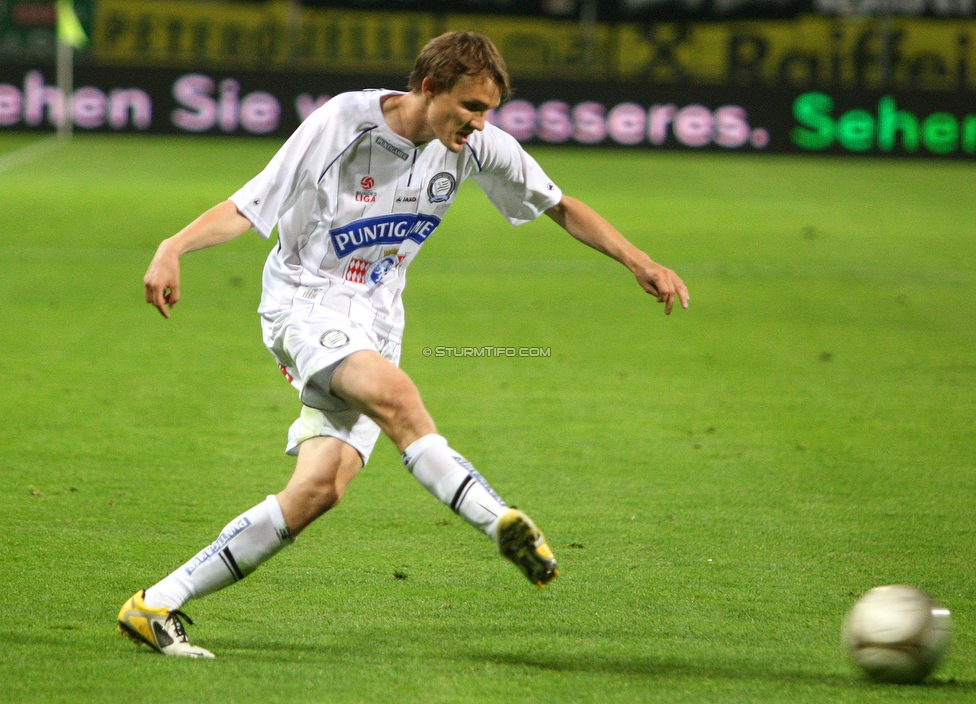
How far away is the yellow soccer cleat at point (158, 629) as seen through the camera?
400 centimetres

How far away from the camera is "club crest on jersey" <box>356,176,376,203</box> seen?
4.19m

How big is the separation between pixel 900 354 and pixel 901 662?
6.13 meters

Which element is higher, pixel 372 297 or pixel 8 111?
pixel 372 297

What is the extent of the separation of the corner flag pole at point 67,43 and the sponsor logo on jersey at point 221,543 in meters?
20.9

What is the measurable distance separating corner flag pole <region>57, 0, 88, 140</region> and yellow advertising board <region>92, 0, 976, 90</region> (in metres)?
0.36

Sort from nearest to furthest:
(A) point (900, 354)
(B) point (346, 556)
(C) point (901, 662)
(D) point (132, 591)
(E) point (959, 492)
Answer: (C) point (901, 662), (D) point (132, 591), (B) point (346, 556), (E) point (959, 492), (A) point (900, 354)

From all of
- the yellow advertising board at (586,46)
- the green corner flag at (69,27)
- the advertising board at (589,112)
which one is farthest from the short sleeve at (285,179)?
the green corner flag at (69,27)

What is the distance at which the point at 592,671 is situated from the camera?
12.9 feet

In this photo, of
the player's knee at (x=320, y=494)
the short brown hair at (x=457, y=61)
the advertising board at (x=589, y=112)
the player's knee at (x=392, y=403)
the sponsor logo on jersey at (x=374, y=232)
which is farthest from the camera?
the advertising board at (x=589, y=112)

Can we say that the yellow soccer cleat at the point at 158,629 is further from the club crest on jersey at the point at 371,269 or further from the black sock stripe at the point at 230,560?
the club crest on jersey at the point at 371,269

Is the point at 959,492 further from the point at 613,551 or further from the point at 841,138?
the point at 841,138

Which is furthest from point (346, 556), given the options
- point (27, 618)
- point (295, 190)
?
point (295, 190)

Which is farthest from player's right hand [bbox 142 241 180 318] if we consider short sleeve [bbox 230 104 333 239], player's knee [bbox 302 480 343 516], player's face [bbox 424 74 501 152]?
player's face [bbox 424 74 501 152]

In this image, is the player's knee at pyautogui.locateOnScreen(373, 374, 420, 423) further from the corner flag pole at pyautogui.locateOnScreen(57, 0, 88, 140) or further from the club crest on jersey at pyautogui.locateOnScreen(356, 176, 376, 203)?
the corner flag pole at pyautogui.locateOnScreen(57, 0, 88, 140)
